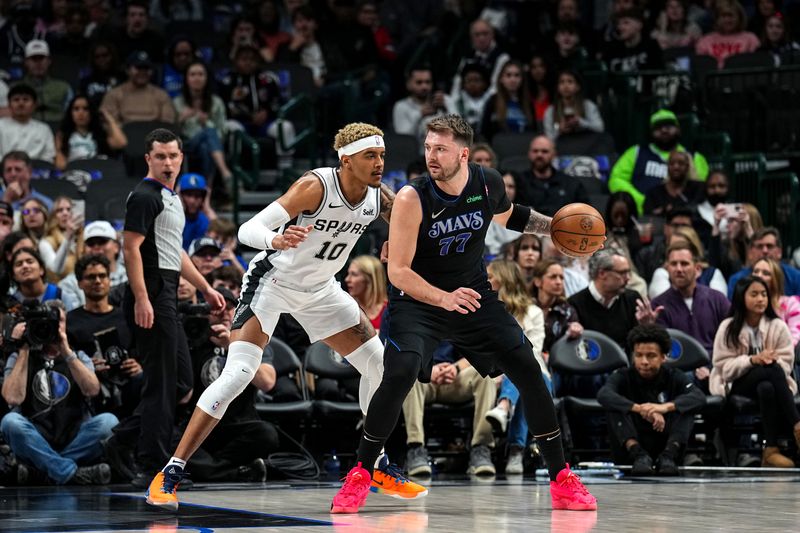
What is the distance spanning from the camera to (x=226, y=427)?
995 cm

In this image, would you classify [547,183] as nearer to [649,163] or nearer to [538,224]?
[649,163]

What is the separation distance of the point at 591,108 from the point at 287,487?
788 centimetres

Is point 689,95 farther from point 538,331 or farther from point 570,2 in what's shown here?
point 538,331

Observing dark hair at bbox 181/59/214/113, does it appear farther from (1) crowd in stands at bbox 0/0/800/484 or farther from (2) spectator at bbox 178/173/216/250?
(2) spectator at bbox 178/173/216/250

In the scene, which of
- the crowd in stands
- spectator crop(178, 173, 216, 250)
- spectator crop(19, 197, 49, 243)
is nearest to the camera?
the crowd in stands

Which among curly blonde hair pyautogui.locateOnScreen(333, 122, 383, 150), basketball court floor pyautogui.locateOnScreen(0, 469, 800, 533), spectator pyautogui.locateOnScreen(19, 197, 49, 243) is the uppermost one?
curly blonde hair pyautogui.locateOnScreen(333, 122, 383, 150)

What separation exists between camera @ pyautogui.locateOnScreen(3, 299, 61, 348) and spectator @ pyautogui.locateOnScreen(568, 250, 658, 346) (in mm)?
4300

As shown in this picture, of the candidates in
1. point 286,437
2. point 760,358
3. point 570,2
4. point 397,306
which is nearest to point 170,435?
point 286,437

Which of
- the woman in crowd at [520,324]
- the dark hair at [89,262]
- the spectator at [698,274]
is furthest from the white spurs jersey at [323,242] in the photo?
the spectator at [698,274]

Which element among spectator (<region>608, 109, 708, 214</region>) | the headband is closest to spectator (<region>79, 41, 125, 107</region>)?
spectator (<region>608, 109, 708, 214</region>)

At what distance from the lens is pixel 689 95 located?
53.1 feet

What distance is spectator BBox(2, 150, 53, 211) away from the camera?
1277 cm

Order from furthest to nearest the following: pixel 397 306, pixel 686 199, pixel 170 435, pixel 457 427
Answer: pixel 686 199 → pixel 457 427 → pixel 170 435 → pixel 397 306

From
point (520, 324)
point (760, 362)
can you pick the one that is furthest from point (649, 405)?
point (520, 324)
